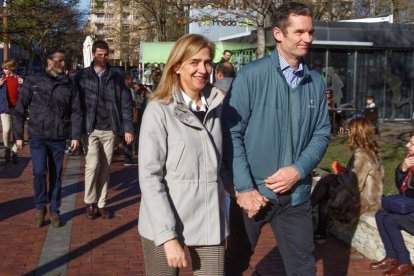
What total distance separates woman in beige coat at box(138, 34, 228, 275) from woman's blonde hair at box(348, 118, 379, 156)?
2.89m

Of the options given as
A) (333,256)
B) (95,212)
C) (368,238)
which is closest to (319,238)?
(333,256)

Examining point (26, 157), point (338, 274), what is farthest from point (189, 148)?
point (26, 157)

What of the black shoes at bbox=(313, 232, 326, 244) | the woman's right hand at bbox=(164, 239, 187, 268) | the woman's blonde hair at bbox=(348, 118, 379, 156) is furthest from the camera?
the black shoes at bbox=(313, 232, 326, 244)

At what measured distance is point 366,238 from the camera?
592 centimetres

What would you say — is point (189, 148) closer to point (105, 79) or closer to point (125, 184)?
point (105, 79)

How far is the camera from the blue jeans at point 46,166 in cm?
672

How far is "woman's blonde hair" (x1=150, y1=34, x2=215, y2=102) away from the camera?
10.4 ft

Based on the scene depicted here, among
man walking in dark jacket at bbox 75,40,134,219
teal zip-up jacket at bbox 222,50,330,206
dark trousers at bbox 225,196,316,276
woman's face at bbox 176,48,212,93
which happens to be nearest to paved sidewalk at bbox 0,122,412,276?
man walking in dark jacket at bbox 75,40,134,219

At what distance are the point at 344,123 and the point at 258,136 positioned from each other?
14.0 m

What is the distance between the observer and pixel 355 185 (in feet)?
19.6

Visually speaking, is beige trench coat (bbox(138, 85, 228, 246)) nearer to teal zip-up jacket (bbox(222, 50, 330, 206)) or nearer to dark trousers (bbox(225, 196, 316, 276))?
teal zip-up jacket (bbox(222, 50, 330, 206))

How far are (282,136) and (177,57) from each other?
2.49 feet

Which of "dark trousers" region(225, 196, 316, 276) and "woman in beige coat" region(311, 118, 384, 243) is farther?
"woman in beige coat" region(311, 118, 384, 243)

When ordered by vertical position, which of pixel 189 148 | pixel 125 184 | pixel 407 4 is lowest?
pixel 125 184
